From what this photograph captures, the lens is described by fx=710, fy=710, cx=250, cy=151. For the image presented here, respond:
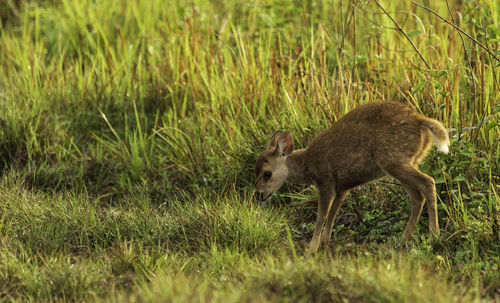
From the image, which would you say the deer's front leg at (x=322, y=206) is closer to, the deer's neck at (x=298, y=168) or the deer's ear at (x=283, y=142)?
the deer's neck at (x=298, y=168)

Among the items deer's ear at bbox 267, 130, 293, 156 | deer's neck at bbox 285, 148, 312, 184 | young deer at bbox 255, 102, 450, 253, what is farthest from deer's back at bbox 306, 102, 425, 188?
deer's ear at bbox 267, 130, 293, 156

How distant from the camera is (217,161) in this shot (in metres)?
5.95

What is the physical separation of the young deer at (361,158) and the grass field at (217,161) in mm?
206

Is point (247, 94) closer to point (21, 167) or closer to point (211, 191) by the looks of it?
point (211, 191)

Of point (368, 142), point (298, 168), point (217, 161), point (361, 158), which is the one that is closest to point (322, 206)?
point (298, 168)

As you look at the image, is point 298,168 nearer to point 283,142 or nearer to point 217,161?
point 283,142

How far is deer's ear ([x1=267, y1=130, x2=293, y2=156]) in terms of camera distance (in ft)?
16.7

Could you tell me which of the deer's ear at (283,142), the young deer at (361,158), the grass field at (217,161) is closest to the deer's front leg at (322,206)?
the young deer at (361,158)

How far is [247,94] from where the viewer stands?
6.34 m

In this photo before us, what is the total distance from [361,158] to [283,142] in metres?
0.66

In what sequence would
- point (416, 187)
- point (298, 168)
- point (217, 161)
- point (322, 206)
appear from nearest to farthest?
point (416, 187)
point (322, 206)
point (298, 168)
point (217, 161)

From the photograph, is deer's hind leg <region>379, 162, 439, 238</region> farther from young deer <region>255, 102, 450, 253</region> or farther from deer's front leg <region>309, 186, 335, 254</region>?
deer's front leg <region>309, 186, 335, 254</region>

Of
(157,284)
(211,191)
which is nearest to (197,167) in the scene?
(211,191)

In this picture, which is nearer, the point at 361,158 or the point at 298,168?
the point at 361,158
